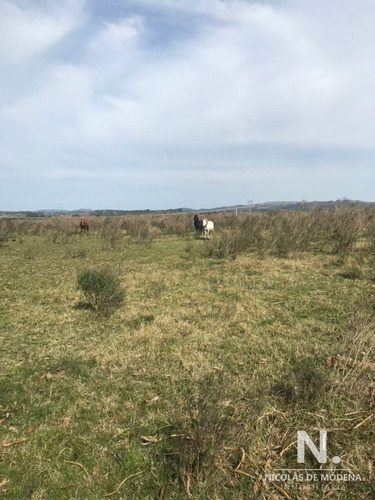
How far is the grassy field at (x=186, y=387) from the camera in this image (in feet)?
7.48

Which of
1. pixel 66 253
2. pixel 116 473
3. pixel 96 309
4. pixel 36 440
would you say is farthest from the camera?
pixel 66 253

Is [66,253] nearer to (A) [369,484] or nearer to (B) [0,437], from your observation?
(B) [0,437]

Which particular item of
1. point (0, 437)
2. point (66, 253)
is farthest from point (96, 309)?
point (66, 253)

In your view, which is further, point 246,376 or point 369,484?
point 246,376

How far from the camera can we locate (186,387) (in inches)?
135

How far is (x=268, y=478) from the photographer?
2275mm

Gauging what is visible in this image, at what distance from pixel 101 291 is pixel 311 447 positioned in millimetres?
4442

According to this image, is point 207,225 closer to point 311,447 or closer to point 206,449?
point 311,447

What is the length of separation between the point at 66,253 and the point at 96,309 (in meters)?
8.91

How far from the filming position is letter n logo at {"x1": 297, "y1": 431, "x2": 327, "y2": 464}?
7.86 feet
